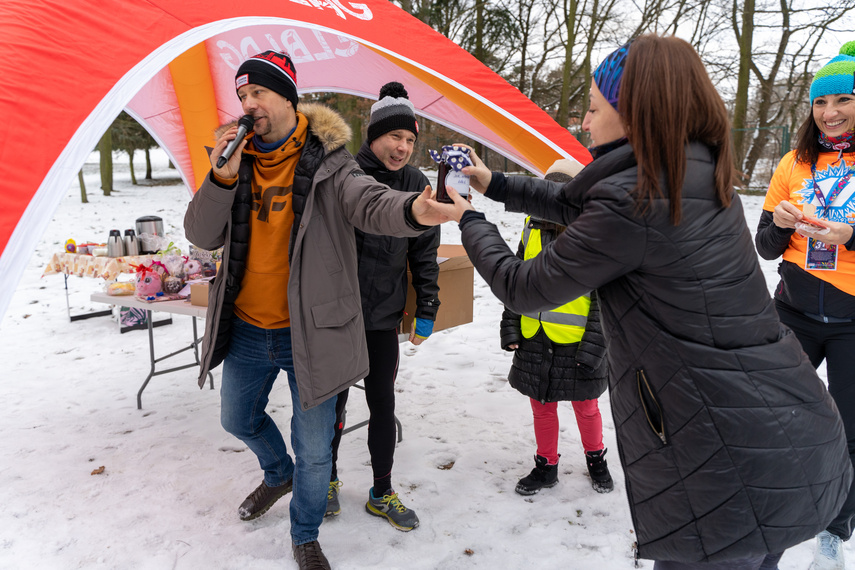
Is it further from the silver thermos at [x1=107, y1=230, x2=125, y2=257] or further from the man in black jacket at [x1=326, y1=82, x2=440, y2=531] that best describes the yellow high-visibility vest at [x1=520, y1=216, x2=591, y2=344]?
the silver thermos at [x1=107, y1=230, x2=125, y2=257]

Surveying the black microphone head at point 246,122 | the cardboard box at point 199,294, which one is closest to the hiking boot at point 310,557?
the black microphone head at point 246,122

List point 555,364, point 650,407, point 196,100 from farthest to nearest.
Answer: point 196,100, point 555,364, point 650,407

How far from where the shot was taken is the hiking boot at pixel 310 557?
237cm

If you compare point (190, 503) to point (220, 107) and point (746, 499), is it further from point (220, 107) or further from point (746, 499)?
point (220, 107)

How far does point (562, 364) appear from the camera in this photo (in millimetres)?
2852

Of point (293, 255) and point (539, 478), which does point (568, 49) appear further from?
point (293, 255)

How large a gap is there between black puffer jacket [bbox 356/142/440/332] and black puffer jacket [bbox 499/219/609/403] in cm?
44

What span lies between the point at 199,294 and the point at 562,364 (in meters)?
2.36

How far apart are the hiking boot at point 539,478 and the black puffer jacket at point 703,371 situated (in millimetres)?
1624

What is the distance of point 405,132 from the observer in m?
2.68

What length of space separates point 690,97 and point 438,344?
4.18 m

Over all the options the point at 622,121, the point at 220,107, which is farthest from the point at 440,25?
the point at 622,121

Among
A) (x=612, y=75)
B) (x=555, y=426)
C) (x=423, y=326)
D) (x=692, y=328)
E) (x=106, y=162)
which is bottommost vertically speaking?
(x=555, y=426)

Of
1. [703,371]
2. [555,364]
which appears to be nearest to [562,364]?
[555,364]
